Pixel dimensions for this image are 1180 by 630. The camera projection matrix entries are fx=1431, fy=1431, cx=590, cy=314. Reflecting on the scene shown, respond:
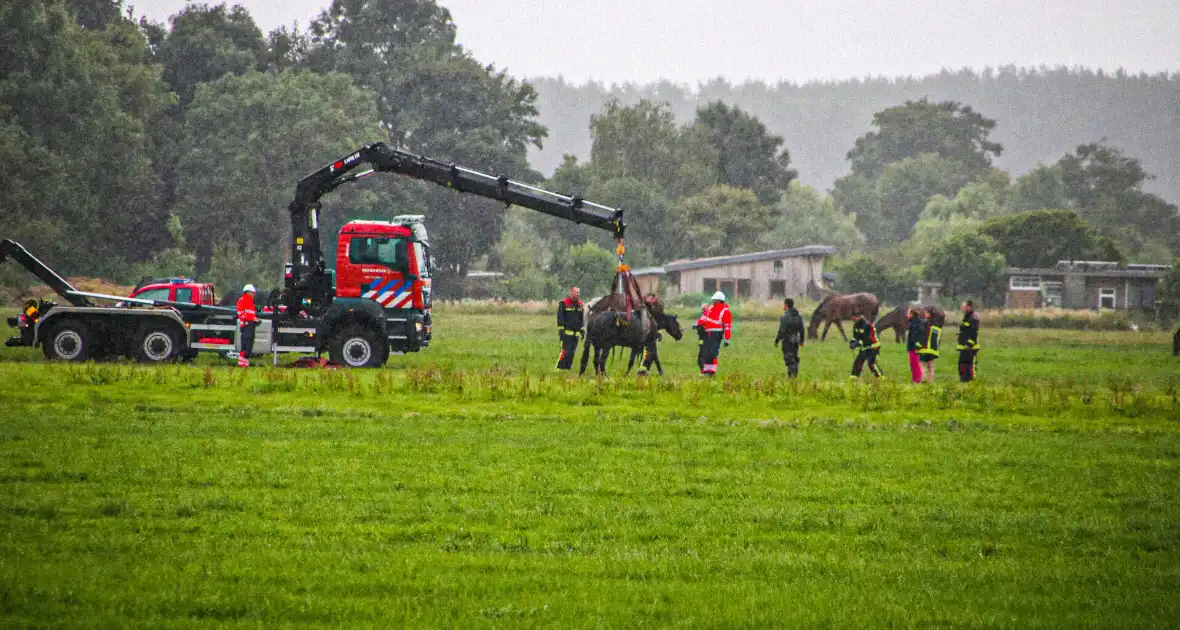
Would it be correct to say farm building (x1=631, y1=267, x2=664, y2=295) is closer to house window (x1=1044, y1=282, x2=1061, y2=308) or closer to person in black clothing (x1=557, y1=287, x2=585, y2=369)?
house window (x1=1044, y1=282, x2=1061, y2=308)

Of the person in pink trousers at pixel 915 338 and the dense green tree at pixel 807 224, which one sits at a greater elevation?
the dense green tree at pixel 807 224

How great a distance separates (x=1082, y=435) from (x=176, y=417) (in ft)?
44.7

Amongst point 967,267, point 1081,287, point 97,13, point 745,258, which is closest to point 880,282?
point 967,267

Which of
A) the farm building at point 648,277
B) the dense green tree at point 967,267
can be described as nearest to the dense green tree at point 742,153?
the farm building at point 648,277

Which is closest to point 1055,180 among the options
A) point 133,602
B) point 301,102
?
point 301,102

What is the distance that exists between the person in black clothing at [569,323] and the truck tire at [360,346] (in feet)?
13.4

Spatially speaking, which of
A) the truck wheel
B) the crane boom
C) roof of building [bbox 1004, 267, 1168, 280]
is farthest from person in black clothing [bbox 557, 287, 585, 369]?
roof of building [bbox 1004, 267, 1168, 280]

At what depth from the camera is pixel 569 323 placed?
31281 mm

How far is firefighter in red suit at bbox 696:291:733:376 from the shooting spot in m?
29.7

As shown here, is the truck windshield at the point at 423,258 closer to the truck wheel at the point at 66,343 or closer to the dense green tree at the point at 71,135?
the truck wheel at the point at 66,343

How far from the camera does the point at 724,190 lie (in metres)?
120

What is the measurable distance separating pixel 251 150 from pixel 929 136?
4544 inches

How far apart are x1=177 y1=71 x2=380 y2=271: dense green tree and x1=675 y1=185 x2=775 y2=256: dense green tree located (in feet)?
118

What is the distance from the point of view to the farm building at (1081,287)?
3553 inches
